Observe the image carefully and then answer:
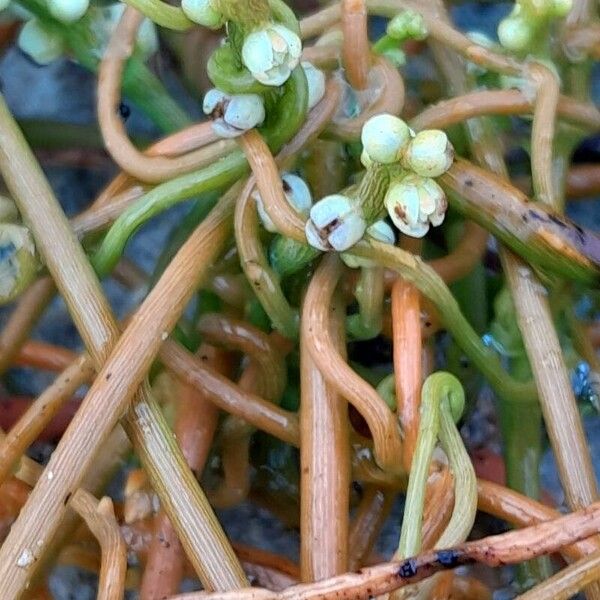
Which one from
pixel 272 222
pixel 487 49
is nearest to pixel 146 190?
pixel 272 222

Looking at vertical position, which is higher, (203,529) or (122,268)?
(122,268)

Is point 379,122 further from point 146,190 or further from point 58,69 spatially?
point 58,69

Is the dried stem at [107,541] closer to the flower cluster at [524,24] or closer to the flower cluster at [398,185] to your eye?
the flower cluster at [398,185]

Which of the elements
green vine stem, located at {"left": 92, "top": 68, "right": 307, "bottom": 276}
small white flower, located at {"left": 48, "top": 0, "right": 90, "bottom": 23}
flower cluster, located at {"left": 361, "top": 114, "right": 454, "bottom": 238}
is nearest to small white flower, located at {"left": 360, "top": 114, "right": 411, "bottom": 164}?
flower cluster, located at {"left": 361, "top": 114, "right": 454, "bottom": 238}

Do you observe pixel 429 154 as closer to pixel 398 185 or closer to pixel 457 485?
pixel 398 185

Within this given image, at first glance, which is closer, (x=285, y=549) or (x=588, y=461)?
(x=588, y=461)

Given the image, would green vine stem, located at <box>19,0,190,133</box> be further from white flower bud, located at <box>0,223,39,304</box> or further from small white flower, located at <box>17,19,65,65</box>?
white flower bud, located at <box>0,223,39,304</box>

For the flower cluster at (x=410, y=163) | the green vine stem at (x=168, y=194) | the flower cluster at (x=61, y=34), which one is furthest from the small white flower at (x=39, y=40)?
the flower cluster at (x=410, y=163)
